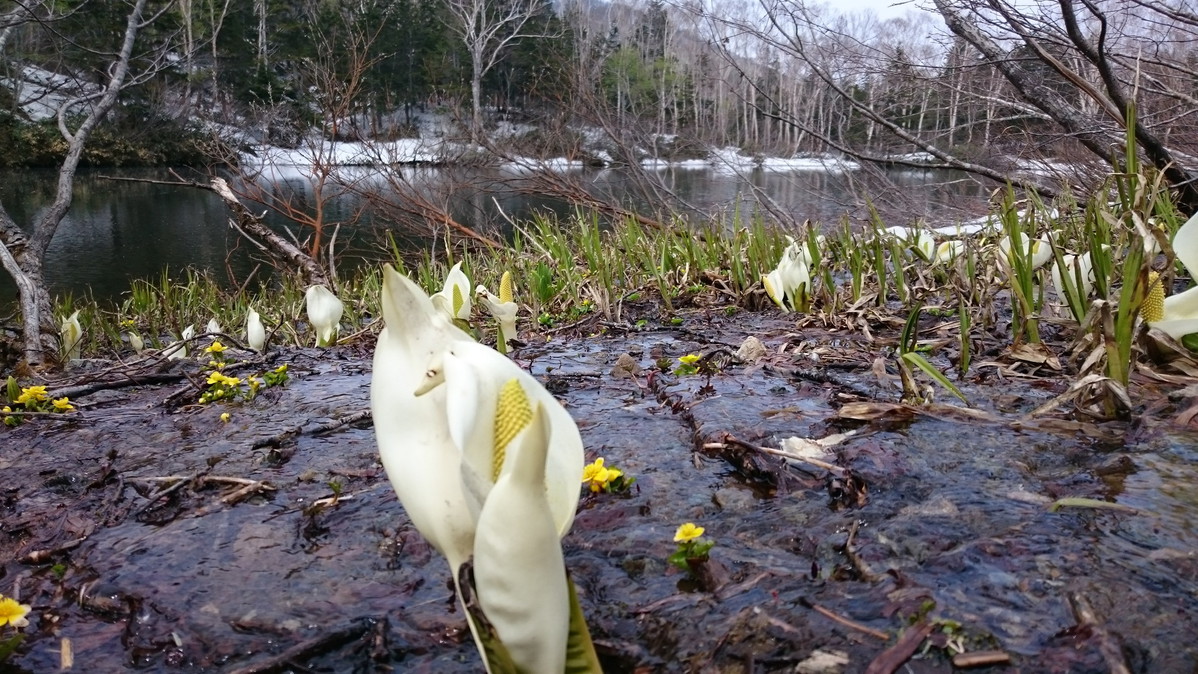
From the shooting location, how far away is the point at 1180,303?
1.54m

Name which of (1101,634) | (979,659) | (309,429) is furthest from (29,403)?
(1101,634)

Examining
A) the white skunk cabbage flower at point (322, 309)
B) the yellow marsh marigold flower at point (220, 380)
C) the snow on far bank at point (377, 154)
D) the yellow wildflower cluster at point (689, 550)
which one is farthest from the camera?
the snow on far bank at point (377, 154)

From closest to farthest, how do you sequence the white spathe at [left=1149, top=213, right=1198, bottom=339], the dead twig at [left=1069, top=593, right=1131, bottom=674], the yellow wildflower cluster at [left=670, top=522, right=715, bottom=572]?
1. the dead twig at [left=1069, top=593, right=1131, bottom=674]
2. the yellow wildflower cluster at [left=670, top=522, right=715, bottom=572]
3. the white spathe at [left=1149, top=213, right=1198, bottom=339]

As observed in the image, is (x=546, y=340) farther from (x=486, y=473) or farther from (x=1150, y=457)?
(x=486, y=473)

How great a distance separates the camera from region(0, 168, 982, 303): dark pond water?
21.6 feet

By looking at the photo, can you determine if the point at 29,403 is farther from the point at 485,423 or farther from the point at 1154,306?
the point at 1154,306

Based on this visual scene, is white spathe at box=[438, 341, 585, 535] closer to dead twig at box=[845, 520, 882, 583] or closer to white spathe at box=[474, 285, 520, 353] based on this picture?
dead twig at box=[845, 520, 882, 583]

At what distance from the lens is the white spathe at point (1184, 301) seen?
4.82 feet

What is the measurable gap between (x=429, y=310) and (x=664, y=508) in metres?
0.66

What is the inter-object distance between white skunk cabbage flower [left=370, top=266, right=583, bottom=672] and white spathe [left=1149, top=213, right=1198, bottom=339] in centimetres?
146

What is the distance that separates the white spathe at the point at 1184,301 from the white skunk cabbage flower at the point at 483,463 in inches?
57.7

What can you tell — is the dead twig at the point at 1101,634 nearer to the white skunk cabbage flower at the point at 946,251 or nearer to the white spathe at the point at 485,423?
the white spathe at the point at 485,423

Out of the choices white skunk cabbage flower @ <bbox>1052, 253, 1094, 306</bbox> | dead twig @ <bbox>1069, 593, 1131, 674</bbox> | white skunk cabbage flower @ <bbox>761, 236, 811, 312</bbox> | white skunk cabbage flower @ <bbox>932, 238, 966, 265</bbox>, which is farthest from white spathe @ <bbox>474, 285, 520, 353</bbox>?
white skunk cabbage flower @ <bbox>932, 238, 966, 265</bbox>

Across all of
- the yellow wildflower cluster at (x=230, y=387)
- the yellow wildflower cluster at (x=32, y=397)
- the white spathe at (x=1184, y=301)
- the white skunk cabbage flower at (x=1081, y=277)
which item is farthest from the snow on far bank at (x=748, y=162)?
the yellow wildflower cluster at (x=32, y=397)
